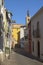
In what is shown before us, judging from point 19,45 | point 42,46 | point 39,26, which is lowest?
point 19,45

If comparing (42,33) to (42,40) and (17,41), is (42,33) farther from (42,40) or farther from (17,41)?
(17,41)

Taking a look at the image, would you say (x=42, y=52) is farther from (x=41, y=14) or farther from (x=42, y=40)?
(x=41, y=14)

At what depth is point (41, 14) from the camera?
88.7 ft

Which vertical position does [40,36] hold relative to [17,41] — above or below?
above

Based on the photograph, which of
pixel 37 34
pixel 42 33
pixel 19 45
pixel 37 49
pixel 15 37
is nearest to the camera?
pixel 42 33

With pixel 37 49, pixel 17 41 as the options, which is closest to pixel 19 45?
pixel 17 41

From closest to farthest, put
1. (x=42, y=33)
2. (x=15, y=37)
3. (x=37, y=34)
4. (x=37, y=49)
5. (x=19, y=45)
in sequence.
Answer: (x=42, y=33) → (x=37, y=34) → (x=37, y=49) → (x=19, y=45) → (x=15, y=37)

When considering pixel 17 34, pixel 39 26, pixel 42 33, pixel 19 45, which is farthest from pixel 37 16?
pixel 17 34

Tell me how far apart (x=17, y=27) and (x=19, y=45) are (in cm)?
856

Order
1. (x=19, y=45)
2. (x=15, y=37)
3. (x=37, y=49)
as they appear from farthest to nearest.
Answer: (x=15, y=37) < (x=19, y=45) < (x=37, y=49)

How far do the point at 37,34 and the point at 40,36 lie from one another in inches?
35.9

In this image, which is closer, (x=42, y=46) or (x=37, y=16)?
(x=42, y=46)

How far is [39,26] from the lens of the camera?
2769cm

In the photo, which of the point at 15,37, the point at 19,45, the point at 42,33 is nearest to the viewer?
the point at 42,33
